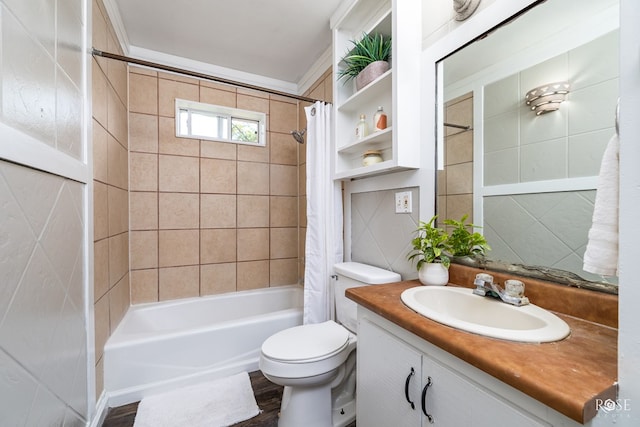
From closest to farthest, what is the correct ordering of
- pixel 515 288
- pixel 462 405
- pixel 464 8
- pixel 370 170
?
pixel 462 405 → pixel 515 288 → pixel 464 8 → pixel 370 170

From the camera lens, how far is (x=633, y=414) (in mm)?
478

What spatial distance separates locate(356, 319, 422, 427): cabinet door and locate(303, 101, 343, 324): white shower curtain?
730mm

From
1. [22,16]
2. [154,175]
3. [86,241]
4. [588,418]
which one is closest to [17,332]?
[86,241]

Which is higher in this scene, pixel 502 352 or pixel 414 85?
pixel 414 85

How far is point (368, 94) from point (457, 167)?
2.32ft

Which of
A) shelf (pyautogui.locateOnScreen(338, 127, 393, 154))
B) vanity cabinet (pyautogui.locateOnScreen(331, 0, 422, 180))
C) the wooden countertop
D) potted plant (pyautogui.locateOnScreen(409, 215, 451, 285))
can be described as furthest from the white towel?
shelf (pyautogui.locateOnScreen(338, 127, 393, 154))

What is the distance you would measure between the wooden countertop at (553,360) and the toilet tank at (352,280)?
59 cm

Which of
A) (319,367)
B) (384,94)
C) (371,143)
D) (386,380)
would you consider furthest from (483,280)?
(384,94)

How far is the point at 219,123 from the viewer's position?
8.42 feet

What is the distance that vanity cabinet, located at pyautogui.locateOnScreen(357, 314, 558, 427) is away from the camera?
2.07 feet

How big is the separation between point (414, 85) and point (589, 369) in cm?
130

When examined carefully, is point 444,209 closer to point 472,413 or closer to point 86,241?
point 472,413

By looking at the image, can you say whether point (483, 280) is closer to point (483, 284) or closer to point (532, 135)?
point (483, 284)

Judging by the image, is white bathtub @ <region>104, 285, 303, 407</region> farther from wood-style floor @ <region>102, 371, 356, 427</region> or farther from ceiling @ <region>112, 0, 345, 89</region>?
ceiling @ <region>112, 0, 345, 89</region>
